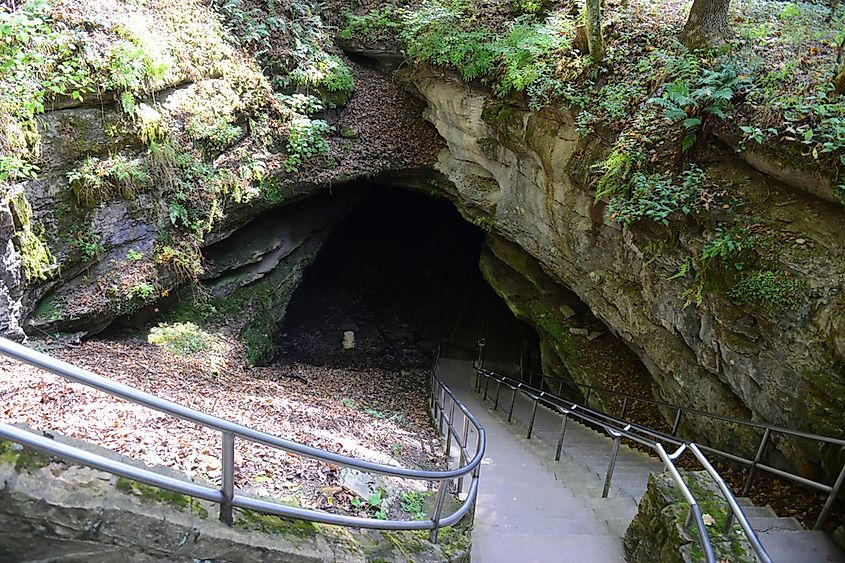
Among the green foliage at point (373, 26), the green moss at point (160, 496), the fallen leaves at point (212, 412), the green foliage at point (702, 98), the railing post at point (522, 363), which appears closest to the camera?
the green moss at point (160, 496)

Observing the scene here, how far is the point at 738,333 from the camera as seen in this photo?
5.85m

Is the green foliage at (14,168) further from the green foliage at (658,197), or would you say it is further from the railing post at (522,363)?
the railing post at (522,363)

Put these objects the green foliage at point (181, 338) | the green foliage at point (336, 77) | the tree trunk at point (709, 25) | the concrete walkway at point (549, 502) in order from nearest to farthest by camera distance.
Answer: the concrete walkway at point (549, 502)
the tree trunk at point (709, 25)
the green foliage at point (181, 338)
the green foliage at point (336, 77)

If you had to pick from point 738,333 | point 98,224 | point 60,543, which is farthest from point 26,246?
point 738,333

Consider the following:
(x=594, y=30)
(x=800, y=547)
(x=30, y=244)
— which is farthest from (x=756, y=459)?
(x=30, y=244)

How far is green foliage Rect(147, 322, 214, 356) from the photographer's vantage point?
8.17 m

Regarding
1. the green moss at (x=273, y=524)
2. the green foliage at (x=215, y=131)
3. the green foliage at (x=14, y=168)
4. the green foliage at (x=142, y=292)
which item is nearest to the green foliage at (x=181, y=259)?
the green foliage at (x=142, y=292)

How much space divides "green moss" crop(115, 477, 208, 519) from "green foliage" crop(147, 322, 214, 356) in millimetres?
6247

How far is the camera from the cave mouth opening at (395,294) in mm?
14016

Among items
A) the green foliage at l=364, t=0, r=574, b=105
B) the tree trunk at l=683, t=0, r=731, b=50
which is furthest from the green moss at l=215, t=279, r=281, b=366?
the tree trunk at l=683, t=0, r=731, b=50

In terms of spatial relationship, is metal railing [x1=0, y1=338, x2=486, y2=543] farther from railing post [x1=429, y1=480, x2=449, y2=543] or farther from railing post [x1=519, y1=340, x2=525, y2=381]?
railing post [x1=519, y1=340, x2=525, y2=381]

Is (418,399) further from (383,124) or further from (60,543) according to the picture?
(60,543)

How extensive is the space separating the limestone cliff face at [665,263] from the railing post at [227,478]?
17.5 ft

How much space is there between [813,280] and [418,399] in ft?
24.5
